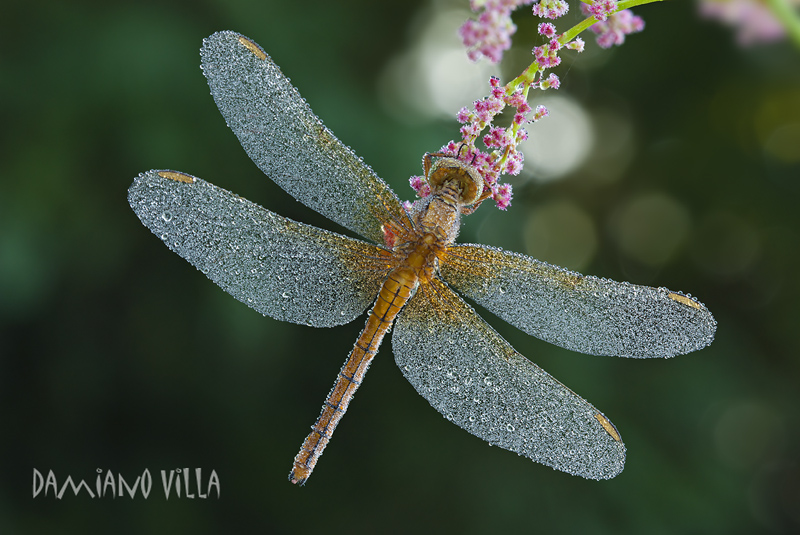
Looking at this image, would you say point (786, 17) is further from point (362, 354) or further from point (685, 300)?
point (362, 354)

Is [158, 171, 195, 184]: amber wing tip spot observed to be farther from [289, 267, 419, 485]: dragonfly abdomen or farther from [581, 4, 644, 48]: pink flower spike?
[581, 4, 644, 48]: pink flower spike

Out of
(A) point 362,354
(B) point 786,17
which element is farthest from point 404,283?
(B) point 786,17

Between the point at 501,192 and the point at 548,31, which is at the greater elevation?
the point at 548,31

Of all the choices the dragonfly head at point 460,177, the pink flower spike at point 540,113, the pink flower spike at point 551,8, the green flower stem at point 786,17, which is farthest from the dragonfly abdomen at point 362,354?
the green flower stem at point 786,17

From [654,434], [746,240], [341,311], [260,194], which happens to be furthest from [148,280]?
[746,240]

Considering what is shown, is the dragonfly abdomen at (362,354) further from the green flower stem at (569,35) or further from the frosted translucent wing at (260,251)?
the green flower stem at (569,35)

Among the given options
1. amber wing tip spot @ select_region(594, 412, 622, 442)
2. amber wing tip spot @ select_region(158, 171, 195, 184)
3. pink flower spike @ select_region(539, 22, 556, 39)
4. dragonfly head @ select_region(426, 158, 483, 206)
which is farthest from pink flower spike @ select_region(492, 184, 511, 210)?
amber wing tip spot @ select_region(158, 171, 195, 184)
